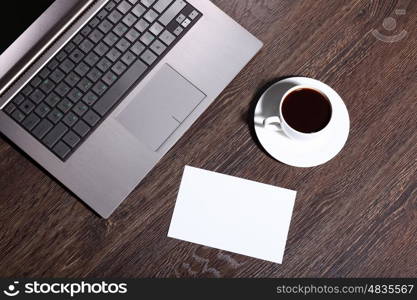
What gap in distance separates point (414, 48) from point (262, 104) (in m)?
0.29

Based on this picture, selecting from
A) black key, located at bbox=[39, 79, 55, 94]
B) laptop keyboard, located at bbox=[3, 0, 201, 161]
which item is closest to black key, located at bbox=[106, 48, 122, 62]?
laptop keyboard, located at bbox=[3, 0, 201, 161]

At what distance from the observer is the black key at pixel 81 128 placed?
38.2 inches

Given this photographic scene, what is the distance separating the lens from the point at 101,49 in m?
1.00

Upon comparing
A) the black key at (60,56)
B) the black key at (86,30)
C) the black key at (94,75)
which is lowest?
the black key at (94,75)

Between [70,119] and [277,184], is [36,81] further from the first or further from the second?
[277,184]

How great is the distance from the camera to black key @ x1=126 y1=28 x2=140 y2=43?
3.29 feet

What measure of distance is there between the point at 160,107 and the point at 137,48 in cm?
11

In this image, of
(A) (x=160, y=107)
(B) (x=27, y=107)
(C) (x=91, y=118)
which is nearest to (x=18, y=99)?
(B) (x=27, y=107)

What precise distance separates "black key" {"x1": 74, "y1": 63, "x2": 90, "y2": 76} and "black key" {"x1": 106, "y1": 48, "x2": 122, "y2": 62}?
0.13 feet

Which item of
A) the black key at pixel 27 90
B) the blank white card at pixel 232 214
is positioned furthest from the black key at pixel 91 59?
the blank white card at pixel 232 214

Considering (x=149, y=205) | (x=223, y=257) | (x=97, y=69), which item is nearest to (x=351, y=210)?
(x=223, y=257)

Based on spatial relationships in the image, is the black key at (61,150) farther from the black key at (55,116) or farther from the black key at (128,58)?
the black key at (128,58)

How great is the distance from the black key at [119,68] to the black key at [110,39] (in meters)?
0.04

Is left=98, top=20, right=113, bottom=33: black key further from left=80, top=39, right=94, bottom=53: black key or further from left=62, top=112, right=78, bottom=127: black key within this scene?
left=62, top=112, right=78, bottom=127: black key
